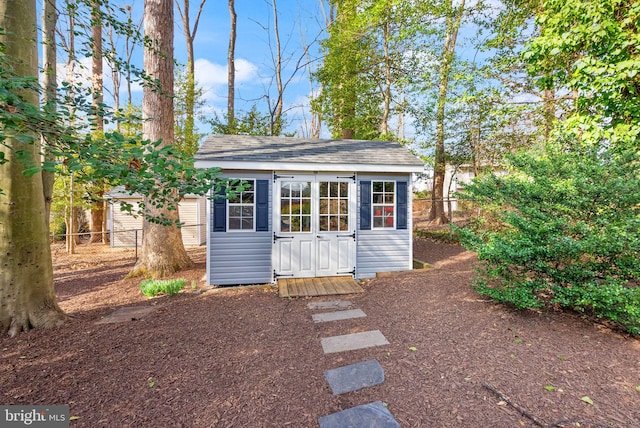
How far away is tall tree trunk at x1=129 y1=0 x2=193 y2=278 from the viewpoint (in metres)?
5.85

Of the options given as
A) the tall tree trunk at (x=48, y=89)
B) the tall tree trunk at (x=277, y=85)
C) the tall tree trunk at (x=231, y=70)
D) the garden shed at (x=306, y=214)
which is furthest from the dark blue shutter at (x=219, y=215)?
the tall tree trunk at (x=277, y=85)

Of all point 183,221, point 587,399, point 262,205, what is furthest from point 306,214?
point 183,221

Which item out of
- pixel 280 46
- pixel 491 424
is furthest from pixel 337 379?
pixel 280 46

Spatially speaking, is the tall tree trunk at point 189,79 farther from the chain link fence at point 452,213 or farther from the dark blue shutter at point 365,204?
the chain link fence at point 452,213

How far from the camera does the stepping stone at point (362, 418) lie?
6.38ft

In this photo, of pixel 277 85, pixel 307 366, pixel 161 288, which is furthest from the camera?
pixel 277 85

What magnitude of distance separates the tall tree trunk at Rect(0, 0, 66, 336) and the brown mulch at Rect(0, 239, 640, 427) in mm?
336

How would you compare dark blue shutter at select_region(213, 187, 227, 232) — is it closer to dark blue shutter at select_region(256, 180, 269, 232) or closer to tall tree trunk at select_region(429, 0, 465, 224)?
dark blue shutter at select_region(256, 180, 269, 232)

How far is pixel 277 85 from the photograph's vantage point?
1536 cm

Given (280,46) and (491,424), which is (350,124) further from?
(491,424)

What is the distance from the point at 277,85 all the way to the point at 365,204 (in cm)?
1237

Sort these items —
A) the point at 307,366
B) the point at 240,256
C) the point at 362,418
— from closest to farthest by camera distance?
the point at 362,418, the point at 307,366, the point at 240,256

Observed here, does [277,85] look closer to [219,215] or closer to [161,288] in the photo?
[219,215]

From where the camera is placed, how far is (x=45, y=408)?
6.84 feet
